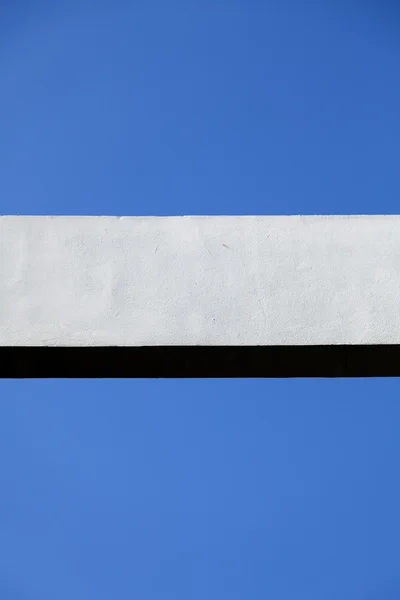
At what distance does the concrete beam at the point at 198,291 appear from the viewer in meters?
3.46

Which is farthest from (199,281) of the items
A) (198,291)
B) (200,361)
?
(200,361)

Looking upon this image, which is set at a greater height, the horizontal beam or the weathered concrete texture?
the weathered concrete texture

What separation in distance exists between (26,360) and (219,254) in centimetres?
113

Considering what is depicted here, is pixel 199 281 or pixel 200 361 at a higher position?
pixel 199 281

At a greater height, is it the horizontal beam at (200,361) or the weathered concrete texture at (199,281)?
the weathered concrete texture at (199,281)

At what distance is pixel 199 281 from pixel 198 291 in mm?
55

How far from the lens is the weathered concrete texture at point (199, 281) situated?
3.46m

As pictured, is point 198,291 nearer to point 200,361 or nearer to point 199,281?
point 199,281

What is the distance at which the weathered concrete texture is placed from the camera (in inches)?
136

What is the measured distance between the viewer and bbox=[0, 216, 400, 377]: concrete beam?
346 centimetres

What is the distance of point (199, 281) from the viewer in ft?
11.6

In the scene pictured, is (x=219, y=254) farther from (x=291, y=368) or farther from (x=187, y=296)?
(x=291, y=368)

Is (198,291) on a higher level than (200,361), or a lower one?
higher

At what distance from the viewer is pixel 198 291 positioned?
3506 millimetres
